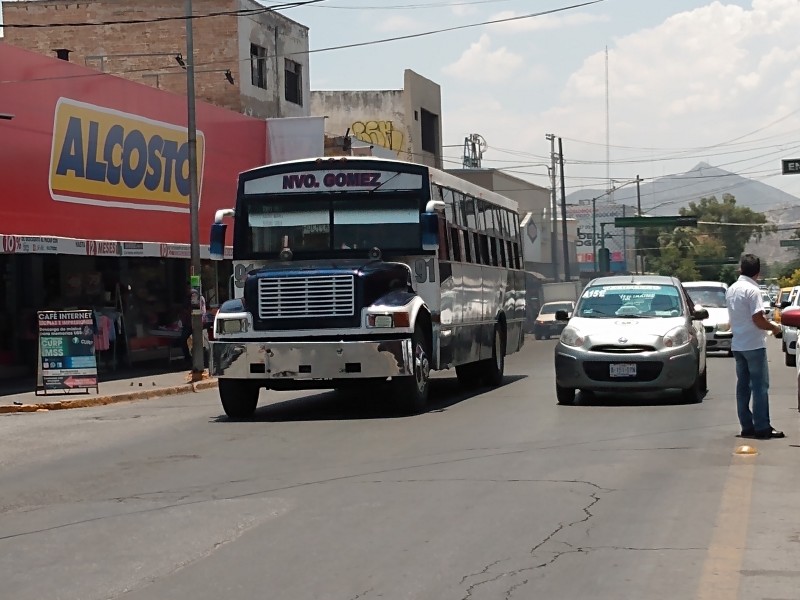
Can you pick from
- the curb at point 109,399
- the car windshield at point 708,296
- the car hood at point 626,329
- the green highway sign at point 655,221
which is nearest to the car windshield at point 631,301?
the car hood at point 626,329

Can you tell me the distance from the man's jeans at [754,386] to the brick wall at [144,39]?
3171cm

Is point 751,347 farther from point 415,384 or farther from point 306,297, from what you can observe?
point 306,297

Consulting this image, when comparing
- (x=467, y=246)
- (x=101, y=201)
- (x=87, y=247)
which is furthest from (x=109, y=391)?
(x=467, y=246)

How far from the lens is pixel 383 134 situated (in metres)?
68.2

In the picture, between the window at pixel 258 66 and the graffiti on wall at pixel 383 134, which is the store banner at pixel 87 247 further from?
the graffiti on wall at pixel 383 134

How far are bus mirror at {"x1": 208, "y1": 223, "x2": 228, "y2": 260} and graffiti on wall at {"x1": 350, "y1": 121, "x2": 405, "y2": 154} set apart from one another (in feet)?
160

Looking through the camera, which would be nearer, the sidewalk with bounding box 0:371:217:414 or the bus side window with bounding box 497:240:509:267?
the sidewalk with bounding box 0:371:217:414

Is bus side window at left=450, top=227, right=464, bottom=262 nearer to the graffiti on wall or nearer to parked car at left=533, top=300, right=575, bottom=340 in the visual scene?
parked car at left=533, top=300, right=575, bottom=340

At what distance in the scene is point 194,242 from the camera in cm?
2673

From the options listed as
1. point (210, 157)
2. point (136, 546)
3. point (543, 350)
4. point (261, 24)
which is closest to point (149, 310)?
point (210, 157)

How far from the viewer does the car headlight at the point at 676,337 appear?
17.2 meters

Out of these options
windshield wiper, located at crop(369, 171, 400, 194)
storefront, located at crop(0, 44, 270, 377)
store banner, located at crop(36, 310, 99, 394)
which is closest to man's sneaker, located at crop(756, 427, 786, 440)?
windshield wiper, located at crop(369, 171, 400, 194)

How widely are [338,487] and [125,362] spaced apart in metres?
20.7

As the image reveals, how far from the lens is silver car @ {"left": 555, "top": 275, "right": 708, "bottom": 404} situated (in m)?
17.1
